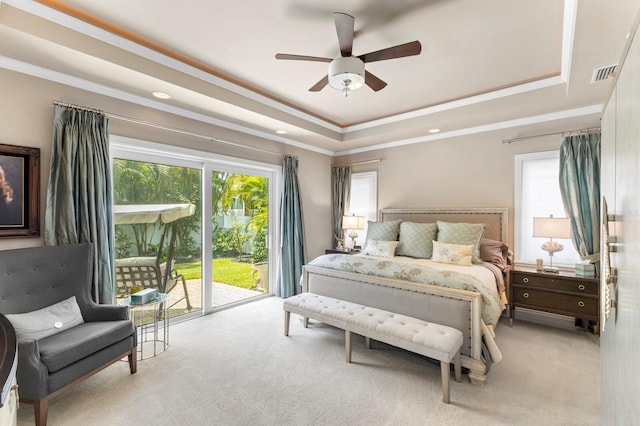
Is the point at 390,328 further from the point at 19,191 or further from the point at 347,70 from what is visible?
the point at 19,191

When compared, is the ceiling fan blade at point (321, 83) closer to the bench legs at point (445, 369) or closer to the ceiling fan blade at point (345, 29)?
the ceiling fan blade at point (345, 29)

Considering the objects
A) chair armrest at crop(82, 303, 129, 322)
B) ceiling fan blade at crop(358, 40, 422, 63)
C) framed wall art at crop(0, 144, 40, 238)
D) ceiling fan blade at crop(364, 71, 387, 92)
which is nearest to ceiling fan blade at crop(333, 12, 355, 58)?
ceiling fan blade at crop(358, 40, 422, 63)

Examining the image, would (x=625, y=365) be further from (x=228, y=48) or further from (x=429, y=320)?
(x=228, y=48)

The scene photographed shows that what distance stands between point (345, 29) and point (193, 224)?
9.51ft

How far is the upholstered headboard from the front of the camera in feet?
12.8

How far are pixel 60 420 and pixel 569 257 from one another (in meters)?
5.15

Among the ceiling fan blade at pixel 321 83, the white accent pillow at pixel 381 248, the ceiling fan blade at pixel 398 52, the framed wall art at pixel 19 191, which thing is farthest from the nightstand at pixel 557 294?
the framed wall art at pixel 19 191

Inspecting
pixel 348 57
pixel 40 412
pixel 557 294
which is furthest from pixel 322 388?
pixel 557 294

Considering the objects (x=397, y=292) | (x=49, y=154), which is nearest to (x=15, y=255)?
(x=49, y=154)

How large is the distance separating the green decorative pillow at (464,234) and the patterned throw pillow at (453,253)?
0.32ft

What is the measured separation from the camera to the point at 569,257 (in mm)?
3541

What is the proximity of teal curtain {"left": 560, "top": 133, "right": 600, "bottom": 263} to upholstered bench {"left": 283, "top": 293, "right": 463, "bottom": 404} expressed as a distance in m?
2.30

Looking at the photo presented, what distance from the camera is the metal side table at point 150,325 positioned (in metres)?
2.72

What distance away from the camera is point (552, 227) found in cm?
330
